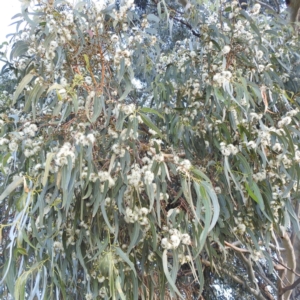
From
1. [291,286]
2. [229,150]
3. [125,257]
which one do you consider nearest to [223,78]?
[229,150]

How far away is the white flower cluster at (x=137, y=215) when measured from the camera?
1092mm

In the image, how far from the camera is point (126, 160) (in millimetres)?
1096

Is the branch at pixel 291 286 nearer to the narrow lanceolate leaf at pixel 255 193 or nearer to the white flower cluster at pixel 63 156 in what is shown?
the narrow lanceolate leaf at pixel 255 193

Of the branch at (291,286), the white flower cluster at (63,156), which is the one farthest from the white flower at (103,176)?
the branch at (291,286)

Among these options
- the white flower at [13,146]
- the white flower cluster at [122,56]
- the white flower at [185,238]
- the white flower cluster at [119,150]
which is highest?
the white flower cluster at [122,56]

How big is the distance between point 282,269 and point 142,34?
1.72 metres

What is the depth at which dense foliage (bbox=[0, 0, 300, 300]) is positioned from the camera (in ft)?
3.47

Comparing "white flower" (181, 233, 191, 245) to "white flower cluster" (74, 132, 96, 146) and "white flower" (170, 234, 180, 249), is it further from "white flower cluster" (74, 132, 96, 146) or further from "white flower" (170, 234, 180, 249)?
"white flower cluster" (74, 132, 96, 146)

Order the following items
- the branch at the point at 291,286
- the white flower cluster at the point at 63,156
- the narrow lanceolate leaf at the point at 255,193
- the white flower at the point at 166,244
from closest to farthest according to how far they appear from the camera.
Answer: the white flower cluster at the point at 63,156, the white flower at the point at 166,244, the narrow lanceolate leaf at the point at 255,193, the branch at the point at 291,286

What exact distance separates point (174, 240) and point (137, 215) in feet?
0.39

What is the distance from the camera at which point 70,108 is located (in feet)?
3.66

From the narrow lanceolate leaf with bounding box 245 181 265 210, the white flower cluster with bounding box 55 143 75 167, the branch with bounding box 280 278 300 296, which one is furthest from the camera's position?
the branch with bounding box 280 278 300 296

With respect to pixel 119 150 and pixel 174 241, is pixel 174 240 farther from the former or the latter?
pixel 119 150

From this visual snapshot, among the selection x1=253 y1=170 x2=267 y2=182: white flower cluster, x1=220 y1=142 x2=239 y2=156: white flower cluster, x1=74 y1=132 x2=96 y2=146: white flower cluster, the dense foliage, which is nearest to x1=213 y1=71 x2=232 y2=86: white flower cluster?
the dense foliage
